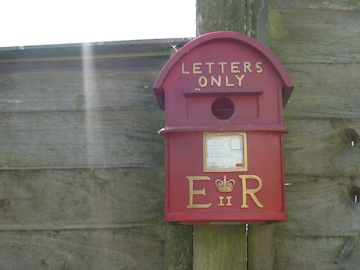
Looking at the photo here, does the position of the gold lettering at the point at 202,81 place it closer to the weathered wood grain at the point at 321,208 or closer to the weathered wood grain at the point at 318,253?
the weathered wood grain at the point at 321,208

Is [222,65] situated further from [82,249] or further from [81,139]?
[82,249]

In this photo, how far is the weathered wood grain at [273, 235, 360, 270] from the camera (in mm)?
1964

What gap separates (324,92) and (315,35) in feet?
0.70

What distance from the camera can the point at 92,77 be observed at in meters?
2.14

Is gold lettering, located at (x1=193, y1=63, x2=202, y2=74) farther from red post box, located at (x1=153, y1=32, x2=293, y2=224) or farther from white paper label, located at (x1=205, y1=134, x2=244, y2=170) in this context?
white paper label, located at (x1=205, y1=134, x2=244, y2=170)

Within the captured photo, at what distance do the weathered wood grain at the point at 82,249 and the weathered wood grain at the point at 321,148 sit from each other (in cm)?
53

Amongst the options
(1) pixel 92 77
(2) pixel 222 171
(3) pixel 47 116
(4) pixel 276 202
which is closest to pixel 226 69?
(2) pixel 222 171

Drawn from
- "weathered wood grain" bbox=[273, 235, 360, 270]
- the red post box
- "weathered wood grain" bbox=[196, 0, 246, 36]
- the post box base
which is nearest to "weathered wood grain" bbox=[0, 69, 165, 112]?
"weathered wood grain" bbox=[196, 0, 246, 36]

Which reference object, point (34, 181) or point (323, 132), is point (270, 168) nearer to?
point (323, 132)

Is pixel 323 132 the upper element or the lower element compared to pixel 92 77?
lower

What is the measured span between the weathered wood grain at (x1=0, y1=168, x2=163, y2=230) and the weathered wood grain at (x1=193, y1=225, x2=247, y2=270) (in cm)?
18

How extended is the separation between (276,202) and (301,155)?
0.37 m

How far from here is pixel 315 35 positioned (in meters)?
2.11

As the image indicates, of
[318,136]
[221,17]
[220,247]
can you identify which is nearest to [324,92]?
[318,136]
